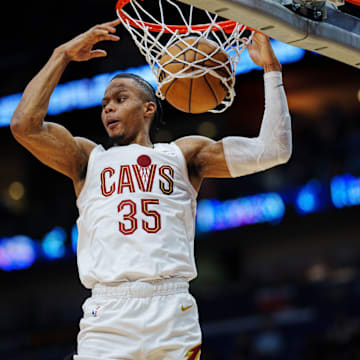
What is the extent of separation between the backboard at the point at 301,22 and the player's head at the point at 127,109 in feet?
3.18

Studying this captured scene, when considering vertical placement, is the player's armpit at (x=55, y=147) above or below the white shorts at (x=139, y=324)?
above

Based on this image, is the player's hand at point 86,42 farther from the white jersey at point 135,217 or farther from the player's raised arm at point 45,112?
the white jersey at point 135,217

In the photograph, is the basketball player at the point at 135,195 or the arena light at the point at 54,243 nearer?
the basketball player at the point at 135,195

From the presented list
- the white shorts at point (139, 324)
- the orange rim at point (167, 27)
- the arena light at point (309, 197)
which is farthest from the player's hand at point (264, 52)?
the arena light at point (309, 197)

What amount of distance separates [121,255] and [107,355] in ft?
1.57

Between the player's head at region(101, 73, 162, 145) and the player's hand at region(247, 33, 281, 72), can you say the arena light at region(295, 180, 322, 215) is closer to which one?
the player's head at region(101, 73, 162, 145)

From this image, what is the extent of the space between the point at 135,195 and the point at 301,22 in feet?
3.83

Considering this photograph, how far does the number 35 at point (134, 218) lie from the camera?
3.72 m

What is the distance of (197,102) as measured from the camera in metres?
4.00

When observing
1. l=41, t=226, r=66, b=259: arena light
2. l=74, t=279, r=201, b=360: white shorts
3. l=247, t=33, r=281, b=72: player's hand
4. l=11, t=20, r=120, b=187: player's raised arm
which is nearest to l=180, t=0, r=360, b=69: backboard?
l=247, t=33, r=281, b=72: player's hand

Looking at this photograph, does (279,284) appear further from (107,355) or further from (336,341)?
(107,355)

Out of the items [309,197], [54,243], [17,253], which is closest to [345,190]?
[309,197]

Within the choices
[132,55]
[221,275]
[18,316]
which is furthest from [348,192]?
[18,316]

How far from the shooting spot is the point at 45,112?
12.7 ft
